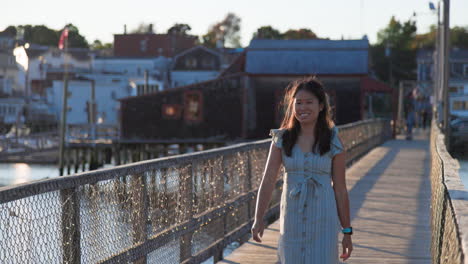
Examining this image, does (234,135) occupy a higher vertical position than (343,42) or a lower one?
lower

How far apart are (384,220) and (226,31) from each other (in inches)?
6107

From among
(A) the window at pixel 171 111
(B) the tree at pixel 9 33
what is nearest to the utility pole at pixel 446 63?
(A) the window at pixel 171 111

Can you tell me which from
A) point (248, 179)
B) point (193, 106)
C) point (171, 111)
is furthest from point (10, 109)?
point (248, 179)

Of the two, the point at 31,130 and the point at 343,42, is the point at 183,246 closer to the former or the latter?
the point at 343,42

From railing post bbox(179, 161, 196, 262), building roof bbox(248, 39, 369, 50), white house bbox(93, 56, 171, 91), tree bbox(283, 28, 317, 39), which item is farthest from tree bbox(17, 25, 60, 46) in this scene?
A: railing post bbox(179, 161, 196, 262)

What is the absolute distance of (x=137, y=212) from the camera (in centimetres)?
819

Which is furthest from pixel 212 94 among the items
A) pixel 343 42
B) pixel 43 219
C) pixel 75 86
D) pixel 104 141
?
pixel 43 219

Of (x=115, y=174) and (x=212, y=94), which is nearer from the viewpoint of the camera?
(x=115, y=174)

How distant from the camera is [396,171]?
2498cm

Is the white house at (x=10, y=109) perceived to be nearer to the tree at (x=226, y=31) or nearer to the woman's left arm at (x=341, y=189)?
the tree at (x=226, y=31)

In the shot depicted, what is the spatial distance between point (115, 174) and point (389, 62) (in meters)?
124

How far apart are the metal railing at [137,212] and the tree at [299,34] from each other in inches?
4749

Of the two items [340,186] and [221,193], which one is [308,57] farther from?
[340,186]

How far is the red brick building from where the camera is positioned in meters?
117
